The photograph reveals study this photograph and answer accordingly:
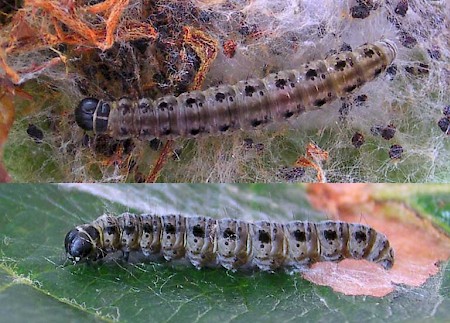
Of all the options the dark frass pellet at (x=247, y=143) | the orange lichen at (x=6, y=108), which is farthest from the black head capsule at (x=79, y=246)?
the dark frass pellet at (x=247, y=143)

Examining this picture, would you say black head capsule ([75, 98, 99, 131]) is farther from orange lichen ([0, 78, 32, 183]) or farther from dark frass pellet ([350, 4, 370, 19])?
dark frass pellet ([350, 4, 370, 19])

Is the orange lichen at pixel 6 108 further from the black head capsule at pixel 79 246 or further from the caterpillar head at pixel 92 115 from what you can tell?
the black head capsule at pixel 79 246

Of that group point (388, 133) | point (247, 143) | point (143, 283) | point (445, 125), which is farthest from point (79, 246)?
point (445, 125)

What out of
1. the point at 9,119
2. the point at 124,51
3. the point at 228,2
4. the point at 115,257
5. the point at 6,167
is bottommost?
the point at 115,257

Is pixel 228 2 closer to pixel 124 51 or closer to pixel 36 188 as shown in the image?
pixel 124 51

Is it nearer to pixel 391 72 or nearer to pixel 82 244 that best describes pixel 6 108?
pixel 82 244

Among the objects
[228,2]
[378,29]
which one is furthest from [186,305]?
[378,29]

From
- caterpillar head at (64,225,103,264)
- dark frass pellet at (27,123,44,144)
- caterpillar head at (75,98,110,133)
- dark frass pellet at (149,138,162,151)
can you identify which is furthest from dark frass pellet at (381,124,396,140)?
dark frass pellet at (27,123,44,144)
